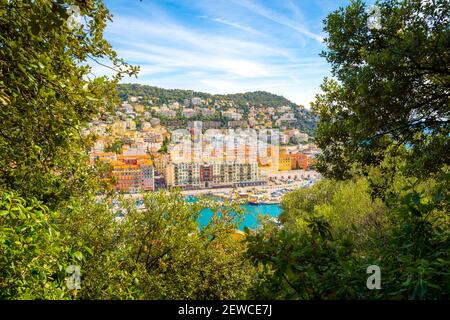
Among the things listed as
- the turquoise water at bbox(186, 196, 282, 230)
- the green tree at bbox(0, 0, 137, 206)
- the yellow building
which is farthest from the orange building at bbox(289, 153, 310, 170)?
the green tree at bbox(0, 0, 137, 206)

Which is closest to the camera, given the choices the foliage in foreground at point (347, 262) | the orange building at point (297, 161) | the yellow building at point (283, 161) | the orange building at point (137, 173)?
the foliage in foreground at point (347, 262)

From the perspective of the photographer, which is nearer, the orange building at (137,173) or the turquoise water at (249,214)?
the turquoise water at (249,214)

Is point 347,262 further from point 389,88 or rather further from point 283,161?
point 283,161

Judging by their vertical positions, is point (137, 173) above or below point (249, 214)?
above

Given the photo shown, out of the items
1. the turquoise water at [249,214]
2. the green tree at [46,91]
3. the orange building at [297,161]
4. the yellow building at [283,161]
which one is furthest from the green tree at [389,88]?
the yellow building at [283,161]

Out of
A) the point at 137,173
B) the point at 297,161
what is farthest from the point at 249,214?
the point at 297,161

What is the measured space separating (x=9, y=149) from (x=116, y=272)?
2.60 meters

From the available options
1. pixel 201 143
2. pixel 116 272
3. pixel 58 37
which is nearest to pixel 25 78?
pixel 58 37

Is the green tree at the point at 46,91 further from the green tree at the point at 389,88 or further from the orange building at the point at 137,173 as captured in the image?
the orange building at the point at 137,173

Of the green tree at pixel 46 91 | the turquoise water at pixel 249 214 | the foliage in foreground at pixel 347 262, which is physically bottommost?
the turquoise water at pixel 249 214

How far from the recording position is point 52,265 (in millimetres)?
3057

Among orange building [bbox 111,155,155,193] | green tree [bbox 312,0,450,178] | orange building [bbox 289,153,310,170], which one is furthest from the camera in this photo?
orange building [bbox 289,153,310,170]

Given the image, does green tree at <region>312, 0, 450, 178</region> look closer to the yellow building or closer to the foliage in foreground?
the foliage in foreground
